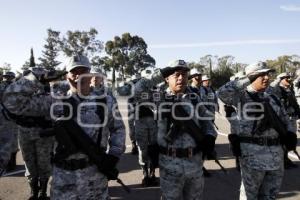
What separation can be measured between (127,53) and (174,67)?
71180 millimetres

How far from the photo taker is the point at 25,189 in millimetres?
7180

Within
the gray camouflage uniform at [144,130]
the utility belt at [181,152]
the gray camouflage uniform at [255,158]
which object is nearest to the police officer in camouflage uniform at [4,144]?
the gray camouflage uniform at [144,130]

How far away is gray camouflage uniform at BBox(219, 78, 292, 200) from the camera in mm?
4621

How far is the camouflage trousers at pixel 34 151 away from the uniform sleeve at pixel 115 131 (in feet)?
8.19

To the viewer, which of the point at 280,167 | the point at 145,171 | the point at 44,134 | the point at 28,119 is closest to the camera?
the point at 44,134

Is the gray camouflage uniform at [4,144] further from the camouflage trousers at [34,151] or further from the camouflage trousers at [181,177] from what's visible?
the camouflage trousers at [181,177]

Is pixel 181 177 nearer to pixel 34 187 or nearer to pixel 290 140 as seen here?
pixel 290 140

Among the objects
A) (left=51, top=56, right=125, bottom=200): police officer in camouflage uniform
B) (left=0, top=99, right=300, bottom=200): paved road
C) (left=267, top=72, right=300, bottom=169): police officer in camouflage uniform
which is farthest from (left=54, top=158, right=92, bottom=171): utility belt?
(left=267, top=72, right=300, bottom=169): police officer in camouflage uniform

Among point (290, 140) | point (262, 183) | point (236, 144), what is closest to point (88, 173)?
point (236, 144)

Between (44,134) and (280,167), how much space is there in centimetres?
287

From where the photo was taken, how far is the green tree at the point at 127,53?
2813 inches

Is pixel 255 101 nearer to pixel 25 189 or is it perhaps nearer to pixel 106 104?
pixel 106 104

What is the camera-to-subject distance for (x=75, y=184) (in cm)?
355

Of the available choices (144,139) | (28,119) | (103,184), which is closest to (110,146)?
(103,184)
